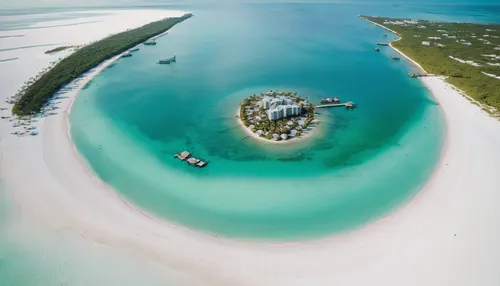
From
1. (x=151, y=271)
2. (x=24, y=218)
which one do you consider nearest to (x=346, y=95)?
(x=151, y=271)

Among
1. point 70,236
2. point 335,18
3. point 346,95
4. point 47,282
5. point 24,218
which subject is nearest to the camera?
point 47,282

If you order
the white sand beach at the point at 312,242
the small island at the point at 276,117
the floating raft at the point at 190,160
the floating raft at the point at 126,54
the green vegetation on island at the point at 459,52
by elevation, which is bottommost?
the white sand beach at the point at 312,242

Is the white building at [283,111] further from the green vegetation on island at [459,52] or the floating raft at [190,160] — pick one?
the green vegetation on island at [459,52]

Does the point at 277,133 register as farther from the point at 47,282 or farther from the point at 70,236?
the point at 47,282

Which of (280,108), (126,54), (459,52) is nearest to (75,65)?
(126,54)

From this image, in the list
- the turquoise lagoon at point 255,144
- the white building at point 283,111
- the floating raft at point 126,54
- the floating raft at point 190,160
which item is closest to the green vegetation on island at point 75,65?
the floating raft at point 126,54
